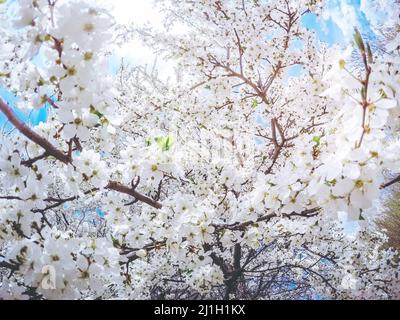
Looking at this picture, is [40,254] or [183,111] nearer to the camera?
[40,254]

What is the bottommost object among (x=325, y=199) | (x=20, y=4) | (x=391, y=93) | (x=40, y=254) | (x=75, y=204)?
(x=40, y=254)

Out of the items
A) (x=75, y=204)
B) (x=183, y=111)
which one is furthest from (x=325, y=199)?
(x=75, y=204)

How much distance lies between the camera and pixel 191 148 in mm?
6148

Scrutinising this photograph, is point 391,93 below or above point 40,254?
above

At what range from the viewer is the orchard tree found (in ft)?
4.81

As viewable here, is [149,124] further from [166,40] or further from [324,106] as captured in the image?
[324,106]

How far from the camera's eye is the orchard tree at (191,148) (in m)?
1.46

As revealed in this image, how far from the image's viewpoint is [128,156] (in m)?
2.72

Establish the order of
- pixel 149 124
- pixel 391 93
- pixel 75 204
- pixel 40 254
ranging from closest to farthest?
pixel 391 93, pixel 40 254, pixel 149 124, pixel 75 204

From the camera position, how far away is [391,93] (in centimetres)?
146

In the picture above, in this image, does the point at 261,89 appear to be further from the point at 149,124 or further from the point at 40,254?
the point at 40,254

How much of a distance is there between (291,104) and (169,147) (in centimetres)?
381
